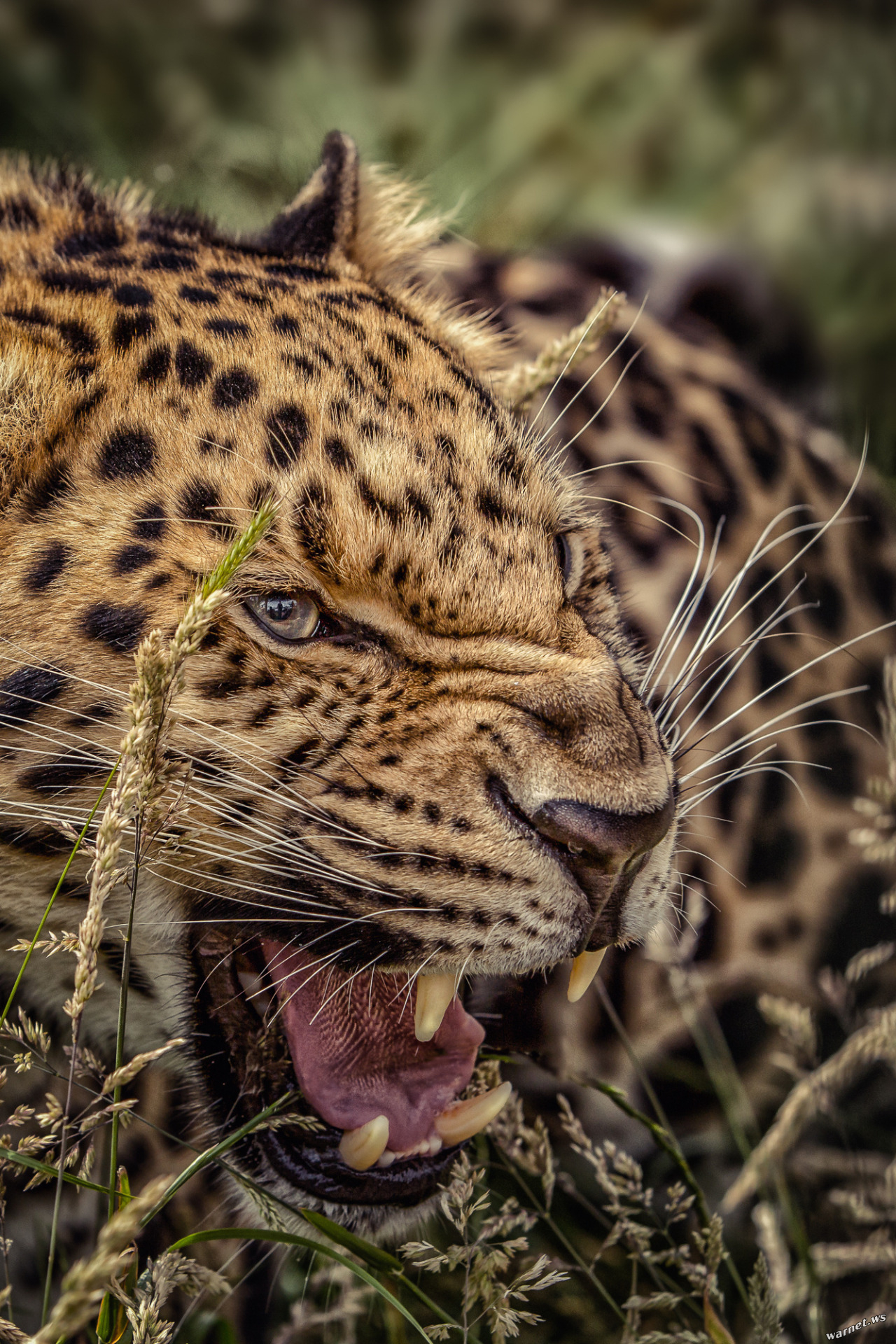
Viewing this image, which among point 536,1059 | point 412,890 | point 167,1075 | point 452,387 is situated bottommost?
point 167,1075

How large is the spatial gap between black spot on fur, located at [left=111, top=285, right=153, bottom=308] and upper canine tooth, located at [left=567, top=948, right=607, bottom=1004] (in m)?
1.12

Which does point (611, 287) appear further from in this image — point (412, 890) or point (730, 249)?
point (412, 890)

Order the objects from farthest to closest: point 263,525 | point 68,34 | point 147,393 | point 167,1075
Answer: point 68,34, point 167,1075, point 147,393, point 263,525

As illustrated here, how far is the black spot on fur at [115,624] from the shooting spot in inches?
56.4

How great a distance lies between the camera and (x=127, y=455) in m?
1.52

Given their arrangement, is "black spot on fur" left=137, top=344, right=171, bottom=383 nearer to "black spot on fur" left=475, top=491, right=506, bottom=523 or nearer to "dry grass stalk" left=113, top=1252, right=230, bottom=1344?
"black spot on fur" left=475, top=491, right=506, bottom=523

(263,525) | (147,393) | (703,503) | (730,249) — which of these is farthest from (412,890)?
(730,249)

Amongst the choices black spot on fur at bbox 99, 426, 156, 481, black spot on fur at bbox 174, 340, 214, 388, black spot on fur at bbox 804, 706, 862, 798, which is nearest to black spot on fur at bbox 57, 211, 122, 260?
black spot on fur at bbox 174, 340, 214, 388

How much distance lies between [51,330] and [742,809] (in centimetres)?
166

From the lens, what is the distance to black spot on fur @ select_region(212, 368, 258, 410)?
1.56m

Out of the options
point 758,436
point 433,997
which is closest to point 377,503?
point 433,997

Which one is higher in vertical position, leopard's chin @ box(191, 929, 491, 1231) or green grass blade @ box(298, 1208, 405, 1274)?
leopard's chin @ box(191, 929, 491, 1231)

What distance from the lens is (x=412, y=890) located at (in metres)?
1.45

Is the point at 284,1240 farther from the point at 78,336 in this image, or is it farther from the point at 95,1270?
the point at 78,336
